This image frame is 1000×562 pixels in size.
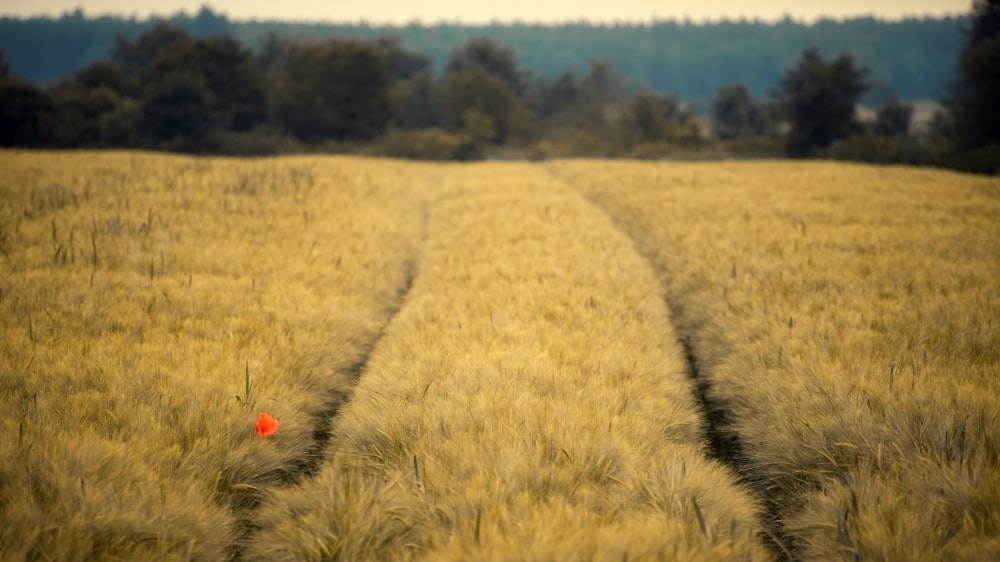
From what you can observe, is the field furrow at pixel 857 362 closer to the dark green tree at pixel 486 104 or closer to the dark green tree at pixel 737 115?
the dark green tree at pixel 486 104

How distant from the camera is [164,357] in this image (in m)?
3.87

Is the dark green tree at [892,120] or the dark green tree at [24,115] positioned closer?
the dark green tree at [24,115]

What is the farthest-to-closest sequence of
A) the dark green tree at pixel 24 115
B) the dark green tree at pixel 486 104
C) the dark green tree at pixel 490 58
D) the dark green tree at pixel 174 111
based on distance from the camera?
the dark green tree at pixel 490 58 < the dark green tree at pixel 486 104 < the dark green tree at pixel 174 111 < the dark green tree at pixel 24 115

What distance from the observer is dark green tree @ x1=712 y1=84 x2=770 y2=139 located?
73900 millimetres

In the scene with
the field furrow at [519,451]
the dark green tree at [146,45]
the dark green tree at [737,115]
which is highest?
the dark green tree at [146,45]

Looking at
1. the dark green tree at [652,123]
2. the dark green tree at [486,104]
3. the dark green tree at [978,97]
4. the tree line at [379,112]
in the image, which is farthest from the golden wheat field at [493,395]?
the dark green tree at [652,123]

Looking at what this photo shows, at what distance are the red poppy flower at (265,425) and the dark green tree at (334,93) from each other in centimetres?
5371

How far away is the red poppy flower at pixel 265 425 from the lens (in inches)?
121

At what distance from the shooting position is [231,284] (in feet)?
18.7

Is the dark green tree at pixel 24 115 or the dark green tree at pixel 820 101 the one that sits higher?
the dark green tree at pixel 820 101

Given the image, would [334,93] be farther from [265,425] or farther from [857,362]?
[857,362]

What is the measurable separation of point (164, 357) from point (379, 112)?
181ft

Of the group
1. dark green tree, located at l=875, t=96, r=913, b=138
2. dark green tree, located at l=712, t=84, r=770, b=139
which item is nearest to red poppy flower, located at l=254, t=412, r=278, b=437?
dark green tree, located at l=875, t=96, r=913, b=138

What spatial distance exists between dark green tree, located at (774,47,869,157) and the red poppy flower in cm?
5448
